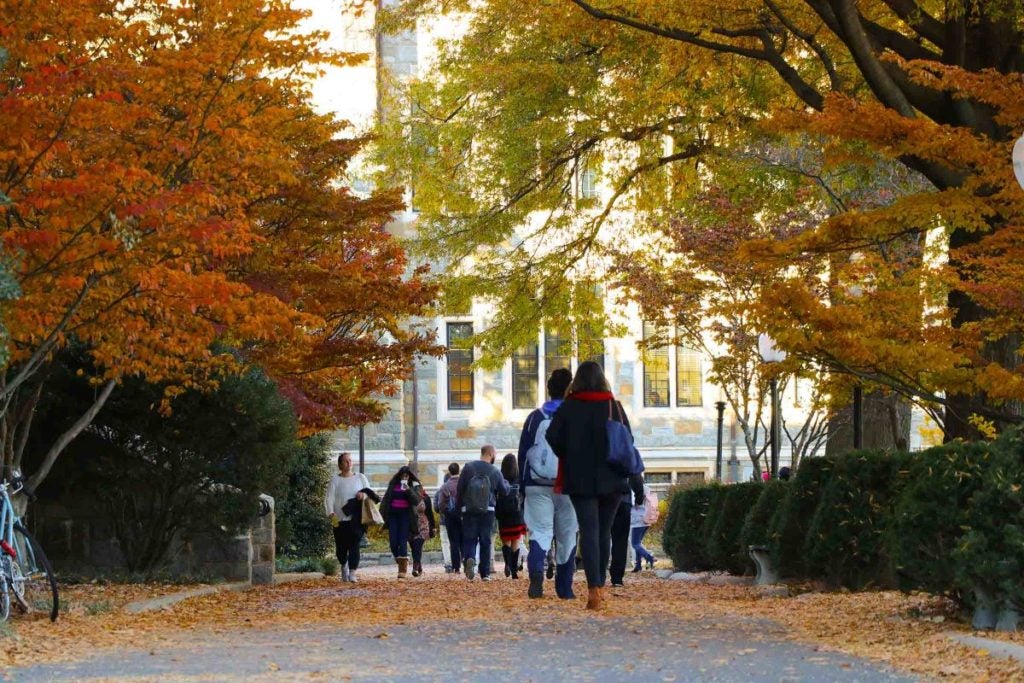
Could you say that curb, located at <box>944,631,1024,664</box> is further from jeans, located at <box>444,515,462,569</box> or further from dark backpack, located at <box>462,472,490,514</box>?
jeans, located at <box>444,515,462,569</box>

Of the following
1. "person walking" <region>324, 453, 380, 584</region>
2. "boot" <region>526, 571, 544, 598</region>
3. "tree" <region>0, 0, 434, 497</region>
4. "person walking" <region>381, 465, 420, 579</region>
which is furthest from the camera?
"person walking" <region>381, 465, 420, 579</region>

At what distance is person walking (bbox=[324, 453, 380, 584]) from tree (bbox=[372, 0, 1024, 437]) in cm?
348

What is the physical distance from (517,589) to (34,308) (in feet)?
21.9


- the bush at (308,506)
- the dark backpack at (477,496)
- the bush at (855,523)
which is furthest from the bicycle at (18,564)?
the bush at (308,506)

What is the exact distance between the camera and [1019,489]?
362 inches

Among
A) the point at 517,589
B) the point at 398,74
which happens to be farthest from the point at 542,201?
the point at 398,74

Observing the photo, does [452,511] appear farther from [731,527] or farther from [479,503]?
[731,527]

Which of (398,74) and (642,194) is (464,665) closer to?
(642,194)

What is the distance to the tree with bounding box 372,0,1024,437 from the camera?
13.0 meters

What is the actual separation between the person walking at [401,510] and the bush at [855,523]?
29.4 feet

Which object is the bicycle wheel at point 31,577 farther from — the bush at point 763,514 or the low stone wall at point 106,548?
the bush at point 763,514

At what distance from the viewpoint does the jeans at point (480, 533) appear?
21875 mm

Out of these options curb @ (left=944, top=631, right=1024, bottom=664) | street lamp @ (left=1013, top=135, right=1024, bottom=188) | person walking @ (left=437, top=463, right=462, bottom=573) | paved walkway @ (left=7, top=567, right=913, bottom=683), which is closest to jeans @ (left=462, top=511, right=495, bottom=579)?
person walking @ (left=437, top=463, right=462, bottom=573)

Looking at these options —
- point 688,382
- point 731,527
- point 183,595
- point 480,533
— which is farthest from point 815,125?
point 688,382
